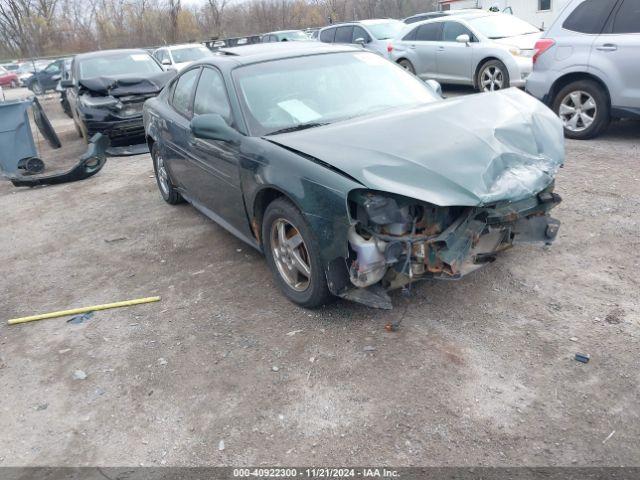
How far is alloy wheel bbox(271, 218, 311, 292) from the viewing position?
12.1ft

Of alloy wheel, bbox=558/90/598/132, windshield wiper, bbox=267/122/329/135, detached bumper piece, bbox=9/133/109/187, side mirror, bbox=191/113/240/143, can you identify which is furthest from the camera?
detached bumper piece, bbox=9/133/109/187

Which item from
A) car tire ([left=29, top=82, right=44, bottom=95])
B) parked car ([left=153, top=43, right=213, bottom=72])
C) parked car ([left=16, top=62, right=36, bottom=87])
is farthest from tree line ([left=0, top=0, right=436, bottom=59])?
parked car ([left=153, top=43, right=213, bottom=72])

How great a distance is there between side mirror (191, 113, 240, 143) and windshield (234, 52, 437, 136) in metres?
0.17

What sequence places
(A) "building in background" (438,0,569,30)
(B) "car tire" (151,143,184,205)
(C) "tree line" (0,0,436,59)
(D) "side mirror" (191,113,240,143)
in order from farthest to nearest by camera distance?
(C) "tree line" (0,0,436,59) → (A) "building in background" (438,0,569,30) → (B) "car tire" (151,143,184,205) → (D) "side mirror" (191,113,240,143)

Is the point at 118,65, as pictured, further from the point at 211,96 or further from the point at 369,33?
the point at 211,96

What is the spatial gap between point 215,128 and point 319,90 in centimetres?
88

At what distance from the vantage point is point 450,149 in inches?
132

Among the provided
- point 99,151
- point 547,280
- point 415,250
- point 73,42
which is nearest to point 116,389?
point 415,250

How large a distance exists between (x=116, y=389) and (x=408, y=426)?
1744 millimetres

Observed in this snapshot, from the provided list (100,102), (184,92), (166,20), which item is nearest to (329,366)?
(184,92)

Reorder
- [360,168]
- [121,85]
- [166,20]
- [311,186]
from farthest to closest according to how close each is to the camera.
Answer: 1. [166,20]
2. [121,85]
3. [311,186]
4. [360,168]

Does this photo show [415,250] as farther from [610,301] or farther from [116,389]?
[116,389]

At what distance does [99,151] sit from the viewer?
8180mm

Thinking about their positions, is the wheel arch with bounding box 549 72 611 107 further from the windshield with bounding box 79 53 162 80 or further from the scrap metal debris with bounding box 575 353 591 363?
the windshield with bounding box 79 53 162 80
